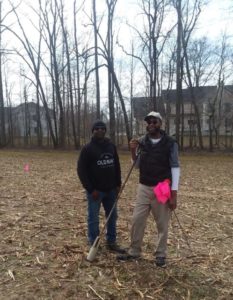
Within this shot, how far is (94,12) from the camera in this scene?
35375mm

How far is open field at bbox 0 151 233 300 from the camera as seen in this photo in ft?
15.5

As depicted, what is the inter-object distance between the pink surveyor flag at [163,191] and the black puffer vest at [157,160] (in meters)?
0.07

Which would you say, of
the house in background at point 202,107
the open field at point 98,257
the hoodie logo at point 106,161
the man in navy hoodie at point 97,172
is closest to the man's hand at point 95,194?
the man in navy hoodie at point 97,172

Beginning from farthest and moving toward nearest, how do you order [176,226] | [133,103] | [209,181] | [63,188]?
[133,103] < [209,181] < [63,188] < [176,226]

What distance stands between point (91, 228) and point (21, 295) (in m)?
1.79

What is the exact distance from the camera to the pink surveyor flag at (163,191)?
537cm

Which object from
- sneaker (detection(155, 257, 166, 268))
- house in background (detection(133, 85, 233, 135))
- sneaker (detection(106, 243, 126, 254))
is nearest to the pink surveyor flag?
sneaker (detection(155, 257, 166, 268))

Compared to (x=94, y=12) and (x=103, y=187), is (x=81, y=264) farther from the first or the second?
(x=94, y=12)

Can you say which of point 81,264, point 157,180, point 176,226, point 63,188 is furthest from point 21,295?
point 63,188

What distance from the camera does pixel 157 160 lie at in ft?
18.0

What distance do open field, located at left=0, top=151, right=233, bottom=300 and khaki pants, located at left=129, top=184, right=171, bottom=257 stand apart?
0.78 ft

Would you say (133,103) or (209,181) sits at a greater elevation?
(133,103)

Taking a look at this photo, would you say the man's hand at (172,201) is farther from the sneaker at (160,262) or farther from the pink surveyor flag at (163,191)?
the sneaker at (160,262)

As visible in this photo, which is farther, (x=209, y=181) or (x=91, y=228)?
(x=209, y=181)
